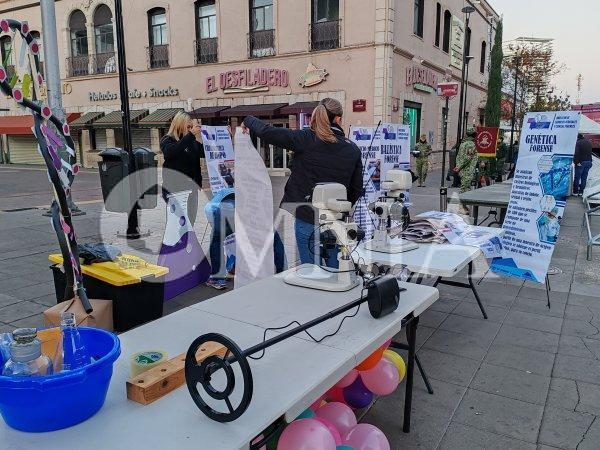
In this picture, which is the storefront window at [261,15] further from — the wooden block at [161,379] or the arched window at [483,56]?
the wooden block at [161,379]

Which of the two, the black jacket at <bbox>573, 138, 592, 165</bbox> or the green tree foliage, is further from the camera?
the green tree foliage

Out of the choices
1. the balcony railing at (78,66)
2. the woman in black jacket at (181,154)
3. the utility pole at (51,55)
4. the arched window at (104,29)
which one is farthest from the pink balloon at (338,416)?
the balcony railing at (78,66)

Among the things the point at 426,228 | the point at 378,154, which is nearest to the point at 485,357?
the point at 426,228

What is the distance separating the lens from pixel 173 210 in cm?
457

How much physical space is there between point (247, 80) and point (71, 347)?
18.2 m

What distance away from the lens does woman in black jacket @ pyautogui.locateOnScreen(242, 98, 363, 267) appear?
11.0 feet

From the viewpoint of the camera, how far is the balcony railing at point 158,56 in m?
20.6

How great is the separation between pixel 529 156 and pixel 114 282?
3.92m

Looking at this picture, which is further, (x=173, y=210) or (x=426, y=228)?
(x=173, y=210)

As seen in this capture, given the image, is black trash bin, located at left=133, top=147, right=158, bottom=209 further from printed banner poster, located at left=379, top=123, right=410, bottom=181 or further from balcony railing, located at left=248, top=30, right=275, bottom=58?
balcony railing, located at left=248, top=30, right=275, bottom=58

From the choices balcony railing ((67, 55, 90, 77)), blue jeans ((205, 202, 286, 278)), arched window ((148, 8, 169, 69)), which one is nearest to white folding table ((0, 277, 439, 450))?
blue jeans ((205, 202, 286, 278))

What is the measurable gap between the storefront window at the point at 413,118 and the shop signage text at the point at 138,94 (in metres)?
9.65

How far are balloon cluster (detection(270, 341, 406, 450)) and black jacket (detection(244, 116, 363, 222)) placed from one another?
4.05 ft

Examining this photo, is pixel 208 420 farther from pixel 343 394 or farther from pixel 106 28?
pixel 106 28
